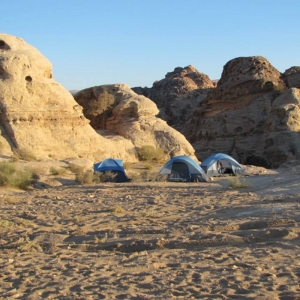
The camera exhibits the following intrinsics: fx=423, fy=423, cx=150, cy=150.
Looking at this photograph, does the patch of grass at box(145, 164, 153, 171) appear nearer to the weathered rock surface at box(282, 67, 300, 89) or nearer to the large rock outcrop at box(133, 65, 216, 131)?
the weathered rock surface at box(282, 67, 300, 89)

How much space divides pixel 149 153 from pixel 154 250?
16720mm

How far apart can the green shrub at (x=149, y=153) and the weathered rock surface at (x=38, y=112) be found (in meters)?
1.84

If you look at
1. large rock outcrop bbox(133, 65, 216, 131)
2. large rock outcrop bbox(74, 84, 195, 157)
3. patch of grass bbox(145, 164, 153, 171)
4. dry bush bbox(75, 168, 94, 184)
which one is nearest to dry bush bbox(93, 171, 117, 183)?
dry bush bbox(75, 168, 94, 184)

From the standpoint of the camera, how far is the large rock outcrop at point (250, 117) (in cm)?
2958

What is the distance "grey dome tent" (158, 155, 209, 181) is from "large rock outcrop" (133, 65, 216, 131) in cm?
2486

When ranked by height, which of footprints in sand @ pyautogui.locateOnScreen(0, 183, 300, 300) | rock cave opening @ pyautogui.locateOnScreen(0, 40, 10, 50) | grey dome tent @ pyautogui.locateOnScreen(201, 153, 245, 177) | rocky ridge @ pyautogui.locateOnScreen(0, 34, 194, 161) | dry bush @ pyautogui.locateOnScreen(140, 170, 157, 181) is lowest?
footprints in sand @ pyautogui.locateOnScreen(0, 183, 300, 300)

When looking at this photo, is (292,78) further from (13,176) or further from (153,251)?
(153,251)

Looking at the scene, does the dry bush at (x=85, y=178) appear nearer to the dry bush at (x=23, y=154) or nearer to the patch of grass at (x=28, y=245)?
the dry bush at (x=23, y=154)

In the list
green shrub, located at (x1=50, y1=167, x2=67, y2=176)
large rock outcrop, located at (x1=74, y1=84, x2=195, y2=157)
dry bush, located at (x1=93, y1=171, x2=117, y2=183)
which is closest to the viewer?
dry bush, located at (x1=93, y1=171, x2=117, y2=183)

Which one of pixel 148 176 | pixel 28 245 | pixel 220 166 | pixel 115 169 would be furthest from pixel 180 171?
pixel 28 245

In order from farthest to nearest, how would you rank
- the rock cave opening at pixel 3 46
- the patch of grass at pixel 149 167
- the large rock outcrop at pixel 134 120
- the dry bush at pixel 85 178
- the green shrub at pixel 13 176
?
1. the large rock outcrop at pixel 134 120
2. the patch of grass at pixel 149 167
3. the rock cave opening at pixel 3 46
4. the dry bush at pixel 85 178
5. the green shrub at pixel 13 176

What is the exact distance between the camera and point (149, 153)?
75.4 feet

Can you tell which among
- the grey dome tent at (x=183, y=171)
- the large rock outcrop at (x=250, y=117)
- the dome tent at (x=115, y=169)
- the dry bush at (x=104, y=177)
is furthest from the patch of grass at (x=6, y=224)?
the large rock outcrop at (x=250, y=117)

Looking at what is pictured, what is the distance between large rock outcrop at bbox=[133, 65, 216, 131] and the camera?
157ft
